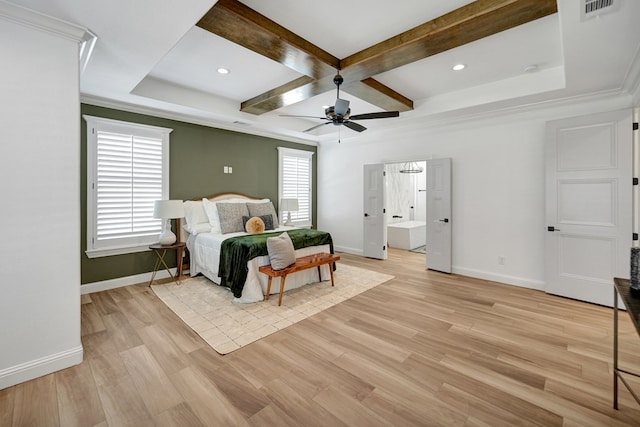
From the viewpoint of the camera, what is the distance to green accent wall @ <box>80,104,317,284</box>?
395 cm

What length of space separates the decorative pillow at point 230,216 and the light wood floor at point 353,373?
4.99 feet

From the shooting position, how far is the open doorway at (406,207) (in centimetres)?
714

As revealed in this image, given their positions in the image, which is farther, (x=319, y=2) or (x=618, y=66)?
(x=618, y=66)

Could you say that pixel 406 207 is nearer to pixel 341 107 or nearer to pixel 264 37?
pixel 341 107

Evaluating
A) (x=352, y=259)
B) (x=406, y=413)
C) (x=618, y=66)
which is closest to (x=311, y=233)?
(x=352, y=259)

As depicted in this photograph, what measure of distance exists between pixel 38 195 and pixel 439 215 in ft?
16.9

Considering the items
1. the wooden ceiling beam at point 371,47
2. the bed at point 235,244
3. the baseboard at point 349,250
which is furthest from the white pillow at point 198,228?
the baseboard at point 349,250

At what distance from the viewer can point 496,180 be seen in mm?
4477

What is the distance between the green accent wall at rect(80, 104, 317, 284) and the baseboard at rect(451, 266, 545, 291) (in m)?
3.94

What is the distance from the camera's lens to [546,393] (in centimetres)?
194

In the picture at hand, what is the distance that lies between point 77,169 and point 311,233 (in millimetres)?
2927

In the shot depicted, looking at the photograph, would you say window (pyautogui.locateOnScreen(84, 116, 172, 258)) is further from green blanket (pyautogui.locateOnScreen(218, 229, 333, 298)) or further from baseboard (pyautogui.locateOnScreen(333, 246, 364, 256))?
baseboard (pyautogui.locateOnScreen(333, 246, 364, 256))

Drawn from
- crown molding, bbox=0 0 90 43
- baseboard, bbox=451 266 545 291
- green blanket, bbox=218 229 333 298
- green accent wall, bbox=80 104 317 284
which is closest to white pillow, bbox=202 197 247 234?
green accent wall, bbox=80 104 317 284

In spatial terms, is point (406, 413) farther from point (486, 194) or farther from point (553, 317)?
point (486, 194)
